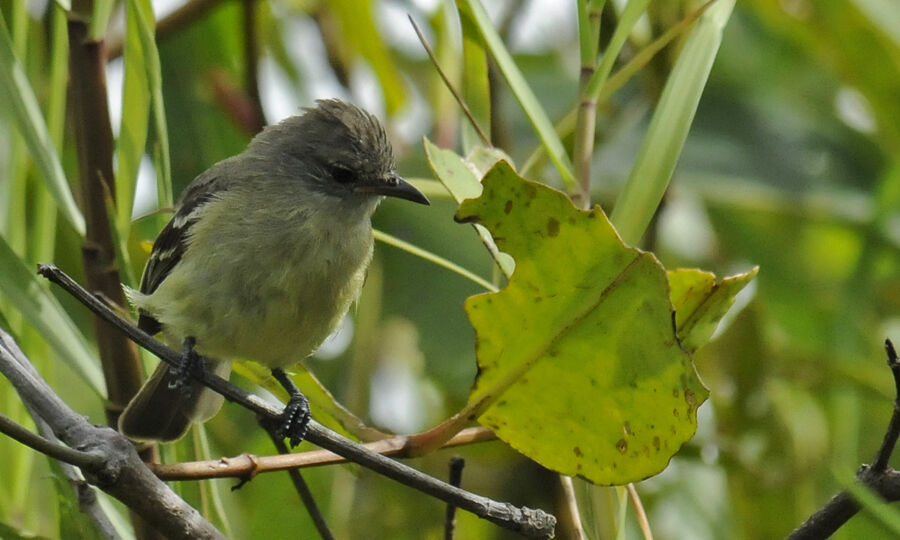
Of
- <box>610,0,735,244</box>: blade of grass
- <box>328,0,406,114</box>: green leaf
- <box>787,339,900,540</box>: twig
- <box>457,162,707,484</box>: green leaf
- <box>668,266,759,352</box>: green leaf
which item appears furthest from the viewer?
<box>328,0,406,114</box>: green leaf

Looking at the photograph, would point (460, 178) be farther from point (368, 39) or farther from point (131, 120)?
point (368, 39)

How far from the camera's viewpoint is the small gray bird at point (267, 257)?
108 inches

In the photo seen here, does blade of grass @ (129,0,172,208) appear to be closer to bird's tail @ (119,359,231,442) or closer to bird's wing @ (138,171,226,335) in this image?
bird's tail @ (119,359,231,442)

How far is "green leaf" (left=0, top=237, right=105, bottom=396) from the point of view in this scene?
205 cm

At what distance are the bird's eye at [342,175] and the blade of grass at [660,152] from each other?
48.5 inches

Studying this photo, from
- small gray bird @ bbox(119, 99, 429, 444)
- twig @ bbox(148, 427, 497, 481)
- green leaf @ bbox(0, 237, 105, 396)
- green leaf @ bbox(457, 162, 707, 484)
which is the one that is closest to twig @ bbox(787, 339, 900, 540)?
green leaf @ bbox(457, 162, 707, 484)

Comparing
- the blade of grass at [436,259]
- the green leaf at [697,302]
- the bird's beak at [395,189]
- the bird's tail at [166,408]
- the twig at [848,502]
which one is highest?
the bird's beak at [395,189]

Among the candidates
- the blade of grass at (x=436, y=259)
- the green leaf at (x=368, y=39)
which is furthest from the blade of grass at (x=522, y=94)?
the green leaf at (x=368, y=39)

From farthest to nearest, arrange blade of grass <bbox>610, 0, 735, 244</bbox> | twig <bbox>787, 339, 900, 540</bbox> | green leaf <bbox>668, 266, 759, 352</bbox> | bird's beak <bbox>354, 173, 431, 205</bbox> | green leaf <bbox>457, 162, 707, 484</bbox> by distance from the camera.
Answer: bird's beak <bbox>354, 173, 431, 205</bbox>
blade of grass <bbox>610, 0, 735, 244</bbox>
green leaf <bbox>668, 266, 759, 352</bbox>
green leaf <bbox>457, 162, 707, 484</bbox>
twig <bbox>787, 339, 900, 540</bbox>

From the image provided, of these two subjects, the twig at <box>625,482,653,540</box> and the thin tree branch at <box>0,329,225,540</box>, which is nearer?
the thin tree branch at <box>0,329,225,540</box>

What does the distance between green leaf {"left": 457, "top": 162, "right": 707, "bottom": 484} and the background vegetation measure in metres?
0.69

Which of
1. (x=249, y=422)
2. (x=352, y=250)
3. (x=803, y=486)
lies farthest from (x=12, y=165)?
(x=803, y=486)

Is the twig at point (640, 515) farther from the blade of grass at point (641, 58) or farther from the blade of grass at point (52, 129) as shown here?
the blade of grass at point (52, 129)

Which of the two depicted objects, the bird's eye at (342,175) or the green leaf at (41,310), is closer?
the green leaf at (41,310)
